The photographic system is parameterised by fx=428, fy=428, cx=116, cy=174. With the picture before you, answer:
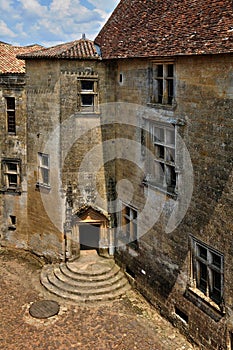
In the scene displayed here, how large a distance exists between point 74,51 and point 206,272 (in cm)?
970

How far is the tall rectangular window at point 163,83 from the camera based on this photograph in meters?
13.9

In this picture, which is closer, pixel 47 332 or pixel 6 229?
pixel 47 332

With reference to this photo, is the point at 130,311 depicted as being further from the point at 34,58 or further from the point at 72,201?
the point at 34,58

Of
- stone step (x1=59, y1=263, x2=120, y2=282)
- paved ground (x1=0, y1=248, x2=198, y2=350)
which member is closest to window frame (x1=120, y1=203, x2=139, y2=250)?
stone step (x1=59, y1=263, x2=120, y2=282)

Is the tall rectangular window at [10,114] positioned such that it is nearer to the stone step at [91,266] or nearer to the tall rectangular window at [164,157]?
the stone step at [91,266]

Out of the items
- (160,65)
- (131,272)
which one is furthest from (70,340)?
(160,65)

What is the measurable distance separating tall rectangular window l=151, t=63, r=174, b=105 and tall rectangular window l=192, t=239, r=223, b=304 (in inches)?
187

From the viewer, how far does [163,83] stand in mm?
14047

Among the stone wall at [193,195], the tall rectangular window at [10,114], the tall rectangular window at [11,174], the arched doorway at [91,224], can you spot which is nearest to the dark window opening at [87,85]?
the stone wall at [193,195]

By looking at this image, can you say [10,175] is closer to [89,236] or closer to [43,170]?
[43,170]

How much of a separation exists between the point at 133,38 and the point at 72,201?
6894 mm

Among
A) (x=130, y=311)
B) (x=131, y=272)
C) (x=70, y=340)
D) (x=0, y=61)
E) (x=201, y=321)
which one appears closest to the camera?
(x=201, y=321)

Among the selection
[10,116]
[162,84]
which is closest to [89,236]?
[10,116]

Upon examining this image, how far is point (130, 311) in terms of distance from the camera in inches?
604
